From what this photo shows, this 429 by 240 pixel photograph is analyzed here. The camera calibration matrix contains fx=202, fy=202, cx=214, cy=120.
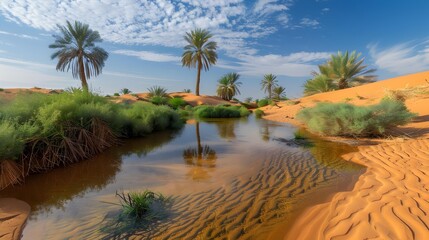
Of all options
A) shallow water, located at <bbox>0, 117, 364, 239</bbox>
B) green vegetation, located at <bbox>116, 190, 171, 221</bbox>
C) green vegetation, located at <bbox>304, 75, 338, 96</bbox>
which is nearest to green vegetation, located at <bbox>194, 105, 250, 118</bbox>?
green vegetation, located at <bbox>304, 75, 338, 96</bbox>

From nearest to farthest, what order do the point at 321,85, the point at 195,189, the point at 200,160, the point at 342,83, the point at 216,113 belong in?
the point at 195,189, the point at 200,160, the point at 216,113, the point at 342,83, the point at 321,85

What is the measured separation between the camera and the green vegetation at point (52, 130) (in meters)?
4.49

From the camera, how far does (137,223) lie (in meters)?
2.83

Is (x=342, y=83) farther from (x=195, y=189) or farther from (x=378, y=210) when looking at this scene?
(x=195, y=189)

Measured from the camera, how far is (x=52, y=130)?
5426 mm

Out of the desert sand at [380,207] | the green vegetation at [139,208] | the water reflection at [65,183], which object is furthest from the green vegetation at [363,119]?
the water reflection at [65,183]

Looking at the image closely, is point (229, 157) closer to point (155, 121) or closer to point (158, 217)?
point (158, 217)

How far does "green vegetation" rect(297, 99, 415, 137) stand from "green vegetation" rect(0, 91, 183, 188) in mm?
9366

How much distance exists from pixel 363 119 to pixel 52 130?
10.9 meters

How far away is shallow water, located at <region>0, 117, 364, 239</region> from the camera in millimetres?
2771

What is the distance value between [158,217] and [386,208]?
3.34m

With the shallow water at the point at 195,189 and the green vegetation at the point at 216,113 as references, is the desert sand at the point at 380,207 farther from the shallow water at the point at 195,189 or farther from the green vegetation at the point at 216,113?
the green vegetation at the point at 216,113

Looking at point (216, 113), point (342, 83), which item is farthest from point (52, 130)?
point (342, 83)

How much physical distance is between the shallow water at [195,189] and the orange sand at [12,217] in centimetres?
10
